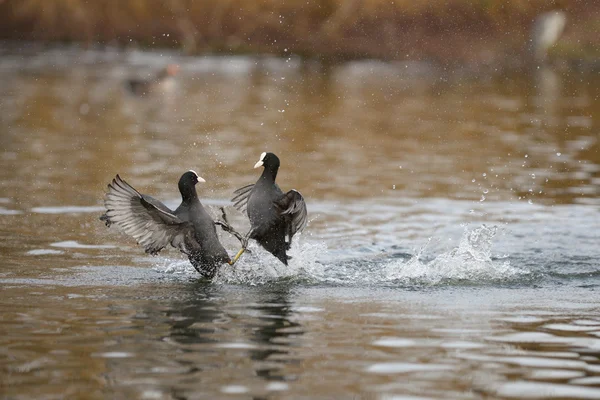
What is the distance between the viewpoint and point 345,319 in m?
7.25

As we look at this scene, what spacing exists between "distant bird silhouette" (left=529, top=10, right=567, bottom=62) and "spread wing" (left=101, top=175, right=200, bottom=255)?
1229 inches

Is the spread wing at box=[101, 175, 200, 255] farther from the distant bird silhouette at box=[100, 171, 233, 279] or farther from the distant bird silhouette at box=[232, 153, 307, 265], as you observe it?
the distant bird silhouette at box=[232, 153, 307, 265]

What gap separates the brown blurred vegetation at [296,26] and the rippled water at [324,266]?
16.1 meters

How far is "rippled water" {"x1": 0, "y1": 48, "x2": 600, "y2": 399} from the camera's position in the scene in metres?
5.86

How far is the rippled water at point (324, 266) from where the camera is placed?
5.86m

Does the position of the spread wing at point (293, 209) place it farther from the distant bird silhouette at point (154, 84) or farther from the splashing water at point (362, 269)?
the distant bird silhouette at point (154, 84)

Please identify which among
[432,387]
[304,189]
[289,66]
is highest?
[289,66]

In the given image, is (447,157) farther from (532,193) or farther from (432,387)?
(432,387)

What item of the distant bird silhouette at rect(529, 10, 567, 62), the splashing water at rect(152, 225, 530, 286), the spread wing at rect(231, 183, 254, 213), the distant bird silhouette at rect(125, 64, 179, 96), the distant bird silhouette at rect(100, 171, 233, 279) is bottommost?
the splashing water at rect(152, 225, 530, 286)

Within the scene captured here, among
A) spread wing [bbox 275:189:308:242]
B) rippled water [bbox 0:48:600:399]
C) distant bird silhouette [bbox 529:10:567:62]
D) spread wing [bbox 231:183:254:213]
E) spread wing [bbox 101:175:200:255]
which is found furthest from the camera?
distant bird silhouette [bbox 529:10:567:62]

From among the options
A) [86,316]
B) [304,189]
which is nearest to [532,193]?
[304,189]

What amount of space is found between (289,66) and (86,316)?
29.2 metres

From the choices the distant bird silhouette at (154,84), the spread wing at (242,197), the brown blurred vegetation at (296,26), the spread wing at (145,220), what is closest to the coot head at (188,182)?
the spread wing at (145,220)

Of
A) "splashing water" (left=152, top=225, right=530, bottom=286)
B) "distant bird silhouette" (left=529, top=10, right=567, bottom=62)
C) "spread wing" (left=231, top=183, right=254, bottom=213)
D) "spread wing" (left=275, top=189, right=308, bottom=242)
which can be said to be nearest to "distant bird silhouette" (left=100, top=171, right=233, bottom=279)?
"splashing water" (left=152, top=225, right=530, bottom=286)
